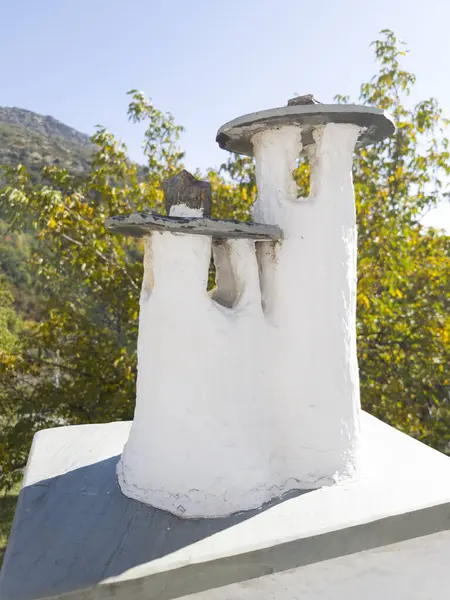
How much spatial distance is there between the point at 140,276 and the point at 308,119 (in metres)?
3.52

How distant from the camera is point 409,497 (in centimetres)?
322

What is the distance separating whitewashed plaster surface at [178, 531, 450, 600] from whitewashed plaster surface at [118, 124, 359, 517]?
48 cm

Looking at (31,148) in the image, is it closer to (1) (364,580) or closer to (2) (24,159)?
(2) (24,159)

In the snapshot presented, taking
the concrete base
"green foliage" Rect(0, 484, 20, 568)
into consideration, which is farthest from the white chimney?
"green foliage" Rect(0, 484, 20, 568)

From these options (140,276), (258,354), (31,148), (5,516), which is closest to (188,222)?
(258,354)

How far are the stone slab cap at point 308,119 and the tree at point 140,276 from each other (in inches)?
102

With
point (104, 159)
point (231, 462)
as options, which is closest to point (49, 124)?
point (104, 159)

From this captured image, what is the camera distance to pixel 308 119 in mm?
3275

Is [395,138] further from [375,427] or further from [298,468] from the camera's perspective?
[298,468]

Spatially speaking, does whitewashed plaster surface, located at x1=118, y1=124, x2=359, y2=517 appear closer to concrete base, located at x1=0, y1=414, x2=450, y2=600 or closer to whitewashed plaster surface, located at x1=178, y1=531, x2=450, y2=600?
concrete base, located at x1=0, y1=414, x2=450, y2=600

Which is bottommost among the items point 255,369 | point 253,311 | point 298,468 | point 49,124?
point 298,468

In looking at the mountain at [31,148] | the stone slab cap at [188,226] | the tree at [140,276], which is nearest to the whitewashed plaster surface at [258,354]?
the stone slab cap at [188,226]

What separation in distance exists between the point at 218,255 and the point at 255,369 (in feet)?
2.71

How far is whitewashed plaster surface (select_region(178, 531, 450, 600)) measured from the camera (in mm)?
2641
